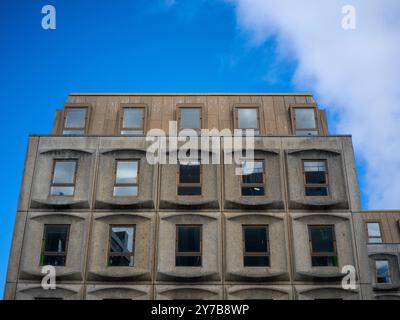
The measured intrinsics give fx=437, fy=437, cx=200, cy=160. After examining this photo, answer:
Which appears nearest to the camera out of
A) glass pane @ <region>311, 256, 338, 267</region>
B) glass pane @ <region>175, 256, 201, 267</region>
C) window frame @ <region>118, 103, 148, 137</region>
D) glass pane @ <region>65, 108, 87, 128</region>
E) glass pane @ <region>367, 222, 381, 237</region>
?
glass pane @ <region>175, 256, 201, 267</region>

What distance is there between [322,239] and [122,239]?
10.7 meters

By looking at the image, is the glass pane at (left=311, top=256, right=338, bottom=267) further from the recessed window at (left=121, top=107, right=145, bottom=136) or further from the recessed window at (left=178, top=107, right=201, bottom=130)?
the recessed window at (left=121, top=107, right=145, bottom=136)

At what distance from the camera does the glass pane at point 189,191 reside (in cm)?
2433

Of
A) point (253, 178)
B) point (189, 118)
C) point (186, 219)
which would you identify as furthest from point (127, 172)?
point (253, 178)

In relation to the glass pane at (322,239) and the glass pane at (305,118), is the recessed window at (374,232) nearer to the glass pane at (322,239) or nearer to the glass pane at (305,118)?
the glass pane at (305,118)

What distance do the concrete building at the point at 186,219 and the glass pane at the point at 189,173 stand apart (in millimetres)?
58

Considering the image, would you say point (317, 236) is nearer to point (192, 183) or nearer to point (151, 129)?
point (192, 183)

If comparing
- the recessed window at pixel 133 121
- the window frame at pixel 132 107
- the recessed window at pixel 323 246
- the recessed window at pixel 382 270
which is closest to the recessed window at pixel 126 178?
the window frame at pixel 132 107

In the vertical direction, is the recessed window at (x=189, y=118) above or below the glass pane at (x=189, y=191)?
above

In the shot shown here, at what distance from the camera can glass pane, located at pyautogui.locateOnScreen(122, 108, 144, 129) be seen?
26.5 metres

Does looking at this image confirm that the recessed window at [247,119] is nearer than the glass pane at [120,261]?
No

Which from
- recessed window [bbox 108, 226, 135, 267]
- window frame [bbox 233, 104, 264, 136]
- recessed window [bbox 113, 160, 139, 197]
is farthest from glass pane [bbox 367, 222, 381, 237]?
recessed window [bbox 108, 226, 135, 267]

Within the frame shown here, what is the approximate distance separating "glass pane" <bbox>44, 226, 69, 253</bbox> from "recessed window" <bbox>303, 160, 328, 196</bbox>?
13.5 meters
